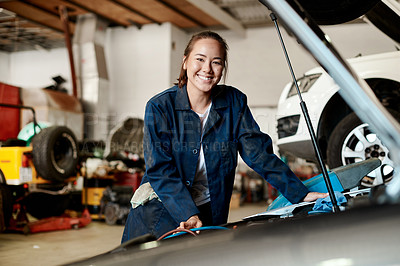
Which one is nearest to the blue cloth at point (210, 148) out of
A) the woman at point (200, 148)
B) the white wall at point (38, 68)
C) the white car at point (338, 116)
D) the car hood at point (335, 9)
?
the woman at point (200, 148)

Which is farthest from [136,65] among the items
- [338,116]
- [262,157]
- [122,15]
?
[262,157]

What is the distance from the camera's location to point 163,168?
154 centimetres

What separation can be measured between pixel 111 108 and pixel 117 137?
3375 mm

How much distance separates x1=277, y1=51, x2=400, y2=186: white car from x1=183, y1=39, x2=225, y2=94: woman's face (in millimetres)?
1567

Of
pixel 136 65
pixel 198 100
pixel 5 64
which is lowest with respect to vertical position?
pixel 198 100

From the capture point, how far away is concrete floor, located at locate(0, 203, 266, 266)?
11.6ft

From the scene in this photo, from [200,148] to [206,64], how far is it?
330mm

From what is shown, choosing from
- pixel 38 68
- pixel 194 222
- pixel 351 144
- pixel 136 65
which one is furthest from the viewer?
pixel 38 68

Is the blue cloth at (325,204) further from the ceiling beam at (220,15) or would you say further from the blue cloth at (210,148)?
the ceiling beam at (220,15)

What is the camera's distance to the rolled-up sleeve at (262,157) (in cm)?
157

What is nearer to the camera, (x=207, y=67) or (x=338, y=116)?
(x=207, y=67)

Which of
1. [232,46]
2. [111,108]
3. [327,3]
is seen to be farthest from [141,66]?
[327,3]

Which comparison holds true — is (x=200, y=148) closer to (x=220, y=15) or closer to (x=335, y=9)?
(x=335, y=9)

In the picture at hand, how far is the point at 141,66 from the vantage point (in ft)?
35.5
